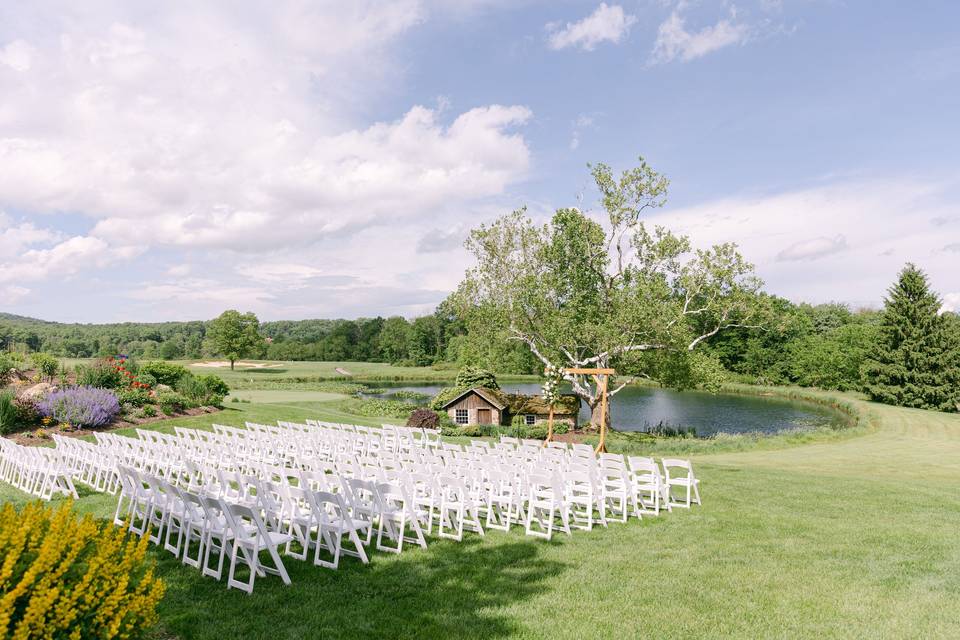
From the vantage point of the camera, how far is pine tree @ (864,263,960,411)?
3806 centimetres

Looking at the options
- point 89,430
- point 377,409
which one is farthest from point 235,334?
point 89,430

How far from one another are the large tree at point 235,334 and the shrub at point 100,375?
55925 millimetres

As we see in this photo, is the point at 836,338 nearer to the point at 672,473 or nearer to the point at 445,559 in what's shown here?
the point at 672,473

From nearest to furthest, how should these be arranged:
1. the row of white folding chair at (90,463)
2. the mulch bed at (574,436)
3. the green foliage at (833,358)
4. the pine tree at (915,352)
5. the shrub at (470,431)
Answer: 1. the row of white folding chair at (90,463)
2. the mulch bed at (574,436)
3. the shrub at (470,431)
4. the pine tree at (915,352)
5. the green foliage at (833,358)

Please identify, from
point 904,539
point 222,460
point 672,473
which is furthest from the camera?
point 672,473

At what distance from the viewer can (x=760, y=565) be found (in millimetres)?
6199

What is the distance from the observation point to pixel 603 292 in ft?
93.5

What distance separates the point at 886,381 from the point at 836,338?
18607 mm

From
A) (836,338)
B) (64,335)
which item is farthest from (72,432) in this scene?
(64,335)

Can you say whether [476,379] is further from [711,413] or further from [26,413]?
[26,413]

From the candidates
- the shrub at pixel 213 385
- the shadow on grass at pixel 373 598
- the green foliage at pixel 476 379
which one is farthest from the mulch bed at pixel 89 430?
the green foliage at pixel 476 379

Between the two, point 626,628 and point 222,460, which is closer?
point 626,628

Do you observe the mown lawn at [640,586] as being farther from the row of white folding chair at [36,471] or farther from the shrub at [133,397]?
the shrub at [133,397]

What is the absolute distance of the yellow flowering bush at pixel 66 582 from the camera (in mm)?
2906
